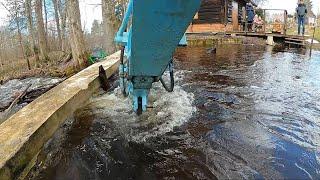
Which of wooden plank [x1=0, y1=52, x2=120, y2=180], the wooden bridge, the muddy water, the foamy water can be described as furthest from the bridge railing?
wooden plank [x1=0, y1=52, x2=120, y2=180]

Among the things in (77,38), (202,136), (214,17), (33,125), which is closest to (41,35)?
(77,38)

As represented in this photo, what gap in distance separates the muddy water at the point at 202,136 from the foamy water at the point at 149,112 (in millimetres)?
15

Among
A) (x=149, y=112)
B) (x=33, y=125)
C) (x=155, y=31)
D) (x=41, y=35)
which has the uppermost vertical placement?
(x=41, y=35)

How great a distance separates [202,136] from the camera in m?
4.62

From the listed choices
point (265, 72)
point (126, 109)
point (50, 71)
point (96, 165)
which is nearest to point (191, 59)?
point (265, 72)

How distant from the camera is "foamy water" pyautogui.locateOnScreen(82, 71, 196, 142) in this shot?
497cm

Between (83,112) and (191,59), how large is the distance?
7607 mm

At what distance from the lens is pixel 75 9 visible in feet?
37.1

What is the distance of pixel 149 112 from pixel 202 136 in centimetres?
146

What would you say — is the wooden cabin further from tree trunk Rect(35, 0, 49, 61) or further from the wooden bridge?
tree trunk Rect(35, 0, 49, 61)

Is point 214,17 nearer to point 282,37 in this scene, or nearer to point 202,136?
point 282,37

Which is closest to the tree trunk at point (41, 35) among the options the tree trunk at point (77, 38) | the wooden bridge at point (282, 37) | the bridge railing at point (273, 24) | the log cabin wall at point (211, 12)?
the tree trunk at point (77, 38)

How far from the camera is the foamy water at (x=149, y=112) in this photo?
4971mm

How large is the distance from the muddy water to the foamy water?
2 cm
